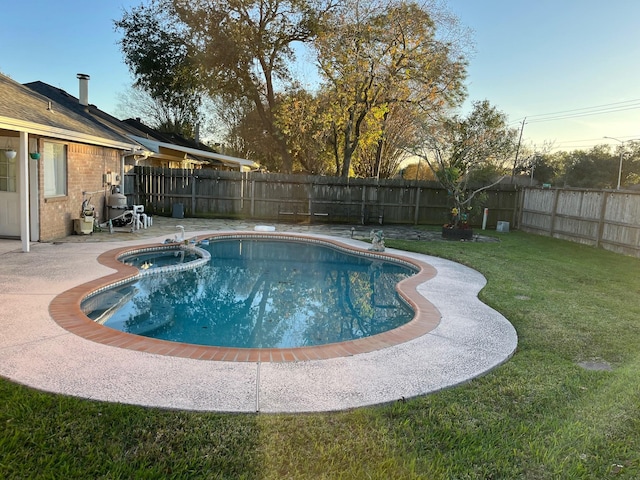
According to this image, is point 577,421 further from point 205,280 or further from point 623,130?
point 623,130

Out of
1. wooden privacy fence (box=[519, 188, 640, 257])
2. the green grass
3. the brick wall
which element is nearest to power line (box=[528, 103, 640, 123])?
wooden privacy fence (box=[519, 188, 640, 257])

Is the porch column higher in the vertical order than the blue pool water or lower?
higher

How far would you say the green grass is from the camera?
249 centimetres

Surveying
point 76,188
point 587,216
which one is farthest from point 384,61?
point 76,188

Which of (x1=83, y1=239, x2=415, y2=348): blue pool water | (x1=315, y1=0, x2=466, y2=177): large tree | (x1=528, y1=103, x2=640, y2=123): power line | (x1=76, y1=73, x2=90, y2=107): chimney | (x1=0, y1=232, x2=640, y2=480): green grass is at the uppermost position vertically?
(x1=528, y1=103, x2=640, y2=123): power line

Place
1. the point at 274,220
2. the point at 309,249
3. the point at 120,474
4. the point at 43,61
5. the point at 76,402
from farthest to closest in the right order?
the point at 43,61 → the point at 274,220 → the point at 309,249 → the point at 76,402 → the point at 120,474

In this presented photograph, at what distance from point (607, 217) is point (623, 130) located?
1134 inches

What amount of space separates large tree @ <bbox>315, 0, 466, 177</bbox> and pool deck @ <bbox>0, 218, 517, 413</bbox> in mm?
14370

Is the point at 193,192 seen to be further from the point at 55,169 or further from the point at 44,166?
the point at 44,166

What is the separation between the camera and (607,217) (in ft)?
40.5

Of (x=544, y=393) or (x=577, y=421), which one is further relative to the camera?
(x=544, y=393)

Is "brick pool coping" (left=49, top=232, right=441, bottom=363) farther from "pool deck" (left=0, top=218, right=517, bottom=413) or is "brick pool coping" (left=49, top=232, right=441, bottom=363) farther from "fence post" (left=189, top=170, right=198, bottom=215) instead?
"fence post" (left=189, top=170, right=198, bottom=215)

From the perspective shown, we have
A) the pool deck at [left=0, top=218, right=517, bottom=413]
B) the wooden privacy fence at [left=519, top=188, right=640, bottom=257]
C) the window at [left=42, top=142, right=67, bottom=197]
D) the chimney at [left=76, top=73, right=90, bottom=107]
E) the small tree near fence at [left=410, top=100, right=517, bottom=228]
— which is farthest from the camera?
the chimney at [left=76, top=73, right=90, bottom=107]

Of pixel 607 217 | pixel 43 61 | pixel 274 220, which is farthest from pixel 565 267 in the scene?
pixel 43 61
